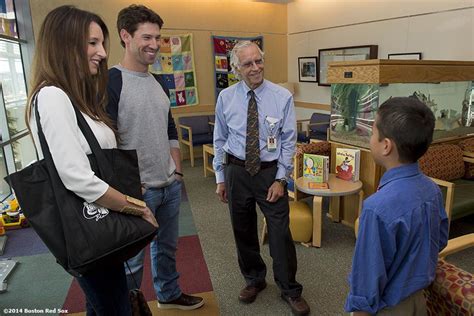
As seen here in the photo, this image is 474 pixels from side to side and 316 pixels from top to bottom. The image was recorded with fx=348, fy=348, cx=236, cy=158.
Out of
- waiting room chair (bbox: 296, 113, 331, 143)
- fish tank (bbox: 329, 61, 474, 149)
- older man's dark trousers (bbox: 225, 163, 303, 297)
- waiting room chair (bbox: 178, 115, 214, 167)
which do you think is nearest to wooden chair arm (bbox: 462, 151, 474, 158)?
fish tank (bbox: 329, 61, 474, 149)

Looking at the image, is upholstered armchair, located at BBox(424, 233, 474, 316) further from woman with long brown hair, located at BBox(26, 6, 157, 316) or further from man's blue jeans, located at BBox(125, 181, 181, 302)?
man's blue jeans, located at BBox(125, 181, 181, 302)

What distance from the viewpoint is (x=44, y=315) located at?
219cm

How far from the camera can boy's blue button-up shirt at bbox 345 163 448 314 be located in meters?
1.05

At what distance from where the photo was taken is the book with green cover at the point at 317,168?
306 cm

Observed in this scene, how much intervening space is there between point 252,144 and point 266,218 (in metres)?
0.46

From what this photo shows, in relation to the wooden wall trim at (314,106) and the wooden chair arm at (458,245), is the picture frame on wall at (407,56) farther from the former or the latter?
the wooden chair arm at (458,245)

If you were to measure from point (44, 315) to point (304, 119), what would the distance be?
5.36 meters

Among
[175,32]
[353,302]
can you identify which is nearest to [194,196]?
[175,32]

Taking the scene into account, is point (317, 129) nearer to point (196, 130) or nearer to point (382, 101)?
point (196, 130)

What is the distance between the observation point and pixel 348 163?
3.14 m

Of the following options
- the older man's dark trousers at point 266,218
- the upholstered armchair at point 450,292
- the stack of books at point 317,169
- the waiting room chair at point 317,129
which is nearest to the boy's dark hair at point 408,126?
the upholstered armchair at point 450,292

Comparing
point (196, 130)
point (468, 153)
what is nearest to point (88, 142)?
point (468, 153)

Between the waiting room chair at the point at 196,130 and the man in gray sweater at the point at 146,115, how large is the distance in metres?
3.99

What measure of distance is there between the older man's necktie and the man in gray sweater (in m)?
0.41
